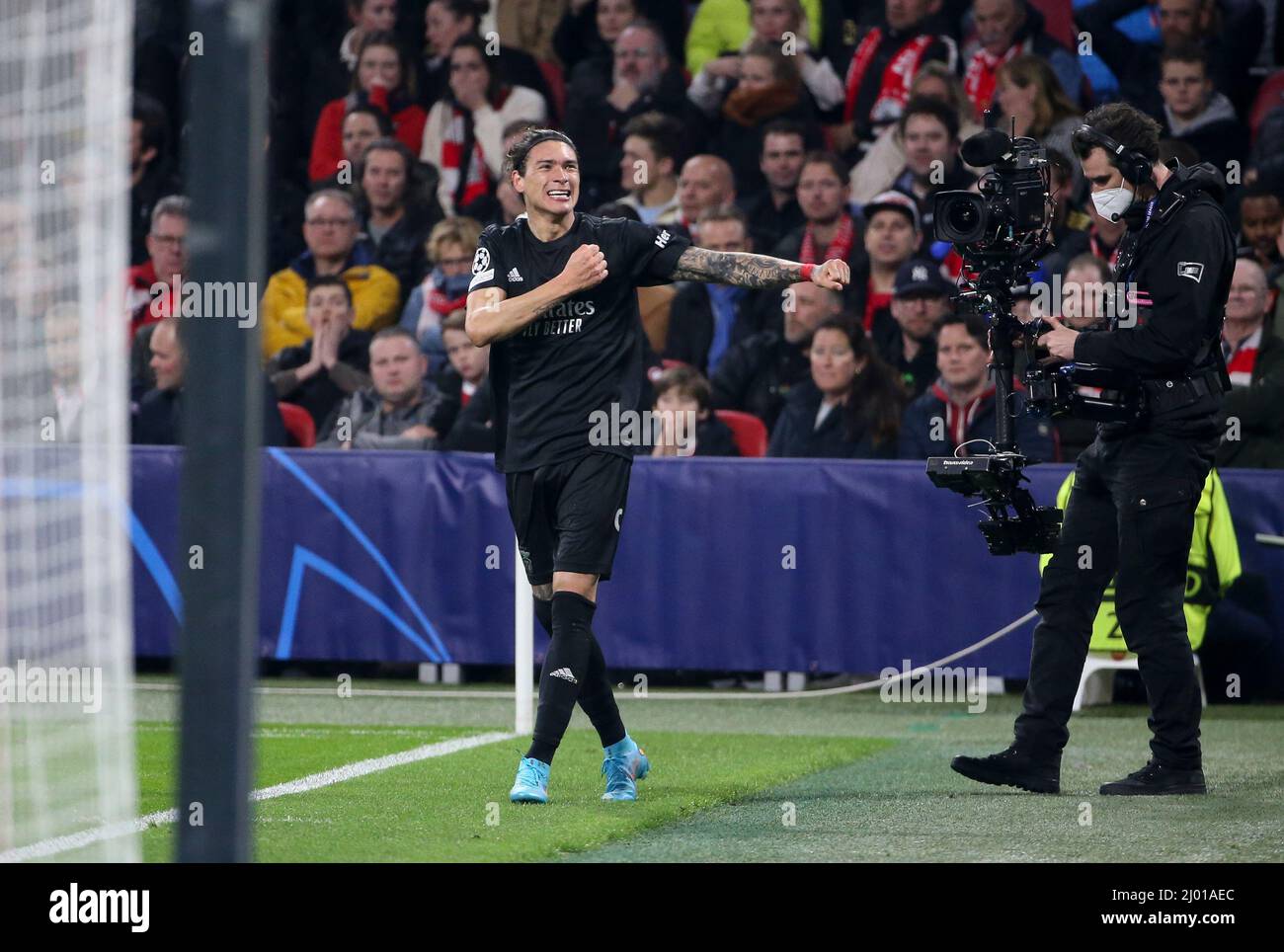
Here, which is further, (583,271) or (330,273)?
(330,273)

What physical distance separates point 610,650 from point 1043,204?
188 inches

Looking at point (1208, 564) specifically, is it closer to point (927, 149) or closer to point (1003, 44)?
point (927, 149)

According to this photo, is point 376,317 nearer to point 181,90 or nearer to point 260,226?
point 181,90

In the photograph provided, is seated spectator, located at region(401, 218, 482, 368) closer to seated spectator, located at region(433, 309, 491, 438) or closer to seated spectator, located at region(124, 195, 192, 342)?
seated spectator, located at region(433, 309, 491, 438)

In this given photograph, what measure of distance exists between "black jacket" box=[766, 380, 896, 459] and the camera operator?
13.7 feet

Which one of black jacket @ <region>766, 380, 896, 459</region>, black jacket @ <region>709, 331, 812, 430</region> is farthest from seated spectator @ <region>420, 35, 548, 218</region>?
black jacket @ <region>766, 380, 896, 459</region>

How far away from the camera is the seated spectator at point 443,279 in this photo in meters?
12.9

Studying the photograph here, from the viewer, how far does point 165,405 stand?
41.0 ft

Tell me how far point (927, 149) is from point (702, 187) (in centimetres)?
145

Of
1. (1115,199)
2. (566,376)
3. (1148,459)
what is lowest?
(1148,459)

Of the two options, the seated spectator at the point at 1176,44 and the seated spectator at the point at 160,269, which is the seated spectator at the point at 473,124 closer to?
the seated spectator at the point at 160,269

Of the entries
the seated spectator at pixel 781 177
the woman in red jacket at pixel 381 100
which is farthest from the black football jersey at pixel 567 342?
the woman in red jacket at pixel 381 100

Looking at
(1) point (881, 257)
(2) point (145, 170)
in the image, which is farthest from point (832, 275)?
(2) point (145, 170)

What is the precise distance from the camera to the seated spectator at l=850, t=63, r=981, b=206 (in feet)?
41.9
